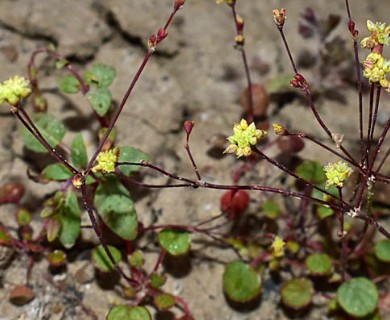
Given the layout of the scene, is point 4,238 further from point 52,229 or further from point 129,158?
point 129,158

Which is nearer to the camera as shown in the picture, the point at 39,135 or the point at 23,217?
the point at 39,135

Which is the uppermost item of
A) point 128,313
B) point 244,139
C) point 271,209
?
point 271,209

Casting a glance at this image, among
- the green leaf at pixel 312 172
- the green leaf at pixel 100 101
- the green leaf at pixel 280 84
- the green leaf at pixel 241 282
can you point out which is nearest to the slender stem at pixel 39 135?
the green leaf at pixel 100 101

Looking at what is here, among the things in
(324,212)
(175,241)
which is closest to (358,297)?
(324,212)

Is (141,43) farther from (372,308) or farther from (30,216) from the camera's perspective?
(372,308)

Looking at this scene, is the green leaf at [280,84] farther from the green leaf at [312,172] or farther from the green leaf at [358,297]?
the green leaf at [358,297]

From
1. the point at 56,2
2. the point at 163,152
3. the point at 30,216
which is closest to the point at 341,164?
the point at 163,152

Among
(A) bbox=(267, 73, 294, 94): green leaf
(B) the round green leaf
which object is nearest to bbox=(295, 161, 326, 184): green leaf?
(B) the round green leaf
